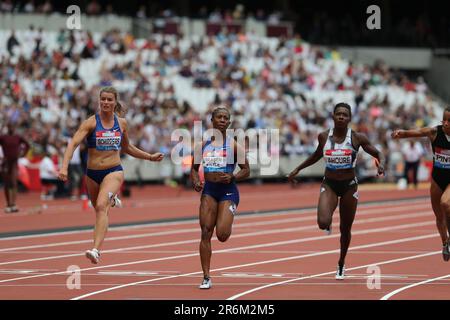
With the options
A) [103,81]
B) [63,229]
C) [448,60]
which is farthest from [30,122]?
[448,60]

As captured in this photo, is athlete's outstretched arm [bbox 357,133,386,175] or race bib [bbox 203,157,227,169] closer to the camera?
race bib [bbox 203,157,227,169]

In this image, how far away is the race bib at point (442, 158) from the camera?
46.7ft

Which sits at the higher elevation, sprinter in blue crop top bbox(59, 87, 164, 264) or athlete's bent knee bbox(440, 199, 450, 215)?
sprinter in blue crop top bbox(59, 87, 164, 264)

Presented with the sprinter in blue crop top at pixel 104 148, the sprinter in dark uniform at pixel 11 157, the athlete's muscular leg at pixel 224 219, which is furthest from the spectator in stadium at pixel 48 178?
the athlete's muscular leg at pixel 224 219

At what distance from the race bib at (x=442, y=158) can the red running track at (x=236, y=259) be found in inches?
53.2

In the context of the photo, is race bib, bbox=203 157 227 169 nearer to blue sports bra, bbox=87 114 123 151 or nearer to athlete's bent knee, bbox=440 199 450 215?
blue sports bra, bbox=87 114 123 151

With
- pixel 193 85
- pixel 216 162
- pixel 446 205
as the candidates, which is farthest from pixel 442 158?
pixel 193 85

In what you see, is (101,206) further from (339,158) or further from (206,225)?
(339,158)

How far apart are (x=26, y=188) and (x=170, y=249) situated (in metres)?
17.2

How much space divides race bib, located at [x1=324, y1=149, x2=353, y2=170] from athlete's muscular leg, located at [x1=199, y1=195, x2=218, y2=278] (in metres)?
1.73

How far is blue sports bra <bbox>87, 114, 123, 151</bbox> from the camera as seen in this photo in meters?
14.1

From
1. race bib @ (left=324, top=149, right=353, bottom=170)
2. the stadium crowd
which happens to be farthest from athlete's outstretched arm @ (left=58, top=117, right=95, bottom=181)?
the stadium crowd

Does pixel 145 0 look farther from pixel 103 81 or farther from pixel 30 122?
pixel 30 122

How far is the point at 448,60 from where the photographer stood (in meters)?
54.0
